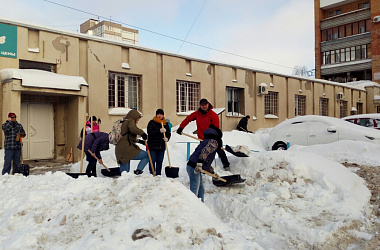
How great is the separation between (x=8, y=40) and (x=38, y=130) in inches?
122

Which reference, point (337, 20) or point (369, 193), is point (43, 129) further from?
point (337, 20)

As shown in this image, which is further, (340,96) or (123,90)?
(340,96)

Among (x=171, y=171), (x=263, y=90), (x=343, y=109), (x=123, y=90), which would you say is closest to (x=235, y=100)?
(x=263, y=90)

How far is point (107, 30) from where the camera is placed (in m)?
47.0

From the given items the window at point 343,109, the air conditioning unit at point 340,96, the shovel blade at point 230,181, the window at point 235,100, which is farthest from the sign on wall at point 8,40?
the window at point 343,109

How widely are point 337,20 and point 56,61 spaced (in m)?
37.0

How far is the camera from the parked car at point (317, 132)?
921cm

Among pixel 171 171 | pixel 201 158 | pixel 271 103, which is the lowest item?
pixel 171 171

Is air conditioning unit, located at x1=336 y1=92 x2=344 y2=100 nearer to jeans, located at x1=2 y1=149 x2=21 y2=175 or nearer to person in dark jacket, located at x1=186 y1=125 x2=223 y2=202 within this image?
person in dark jacket, located at x1=186 y1=125 x2=223 y2=202

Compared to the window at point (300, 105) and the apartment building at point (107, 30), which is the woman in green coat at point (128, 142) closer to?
the window at point (300, 105)

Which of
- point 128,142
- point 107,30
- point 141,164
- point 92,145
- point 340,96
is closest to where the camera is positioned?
point 128,142

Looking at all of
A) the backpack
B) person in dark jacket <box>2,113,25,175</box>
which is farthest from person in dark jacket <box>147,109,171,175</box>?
person in dark jacket <box>2,113,25,175</box>

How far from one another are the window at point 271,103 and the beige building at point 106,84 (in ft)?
1.90

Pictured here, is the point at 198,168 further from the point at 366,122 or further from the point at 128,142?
the point at 366,122
